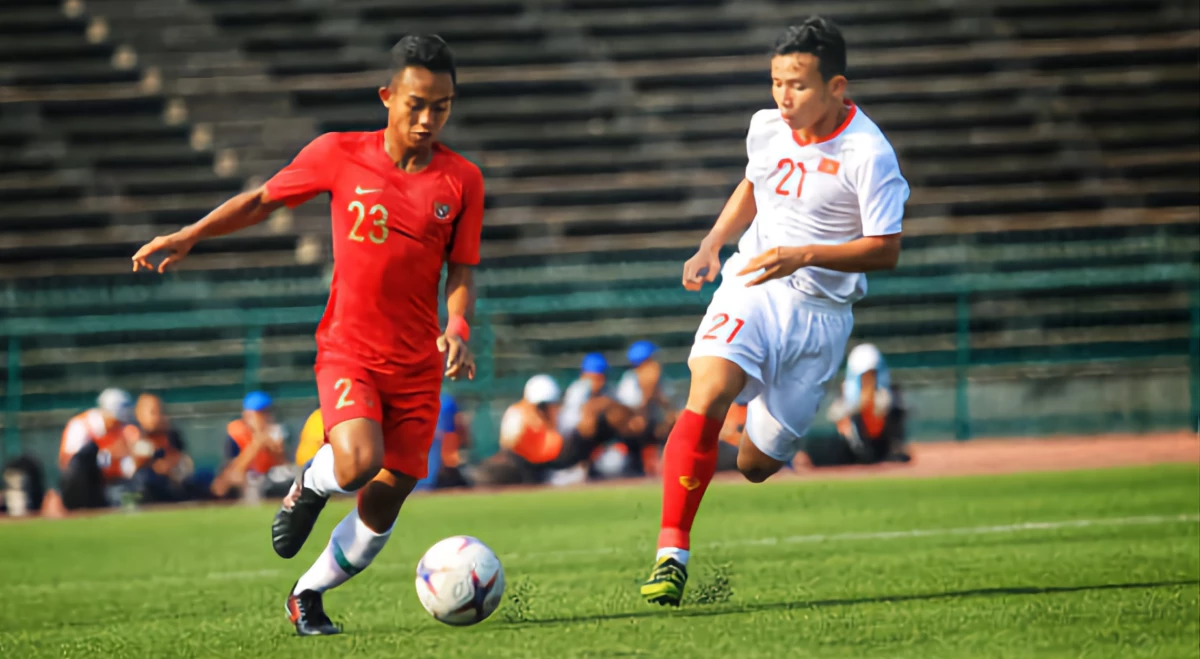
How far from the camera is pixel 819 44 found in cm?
639

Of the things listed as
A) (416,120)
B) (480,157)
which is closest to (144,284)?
(480,157)

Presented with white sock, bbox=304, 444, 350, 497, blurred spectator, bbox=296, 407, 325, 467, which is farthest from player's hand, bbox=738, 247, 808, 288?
blurred spectator, bbox=296, 407, 325, 467

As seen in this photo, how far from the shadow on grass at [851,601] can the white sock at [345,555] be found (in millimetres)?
638

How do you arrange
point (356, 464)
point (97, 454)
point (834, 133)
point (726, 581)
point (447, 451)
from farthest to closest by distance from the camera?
point (447, 451) → point (97, 454) → point (726, 581) → point (834, 133) → point (356, 464)

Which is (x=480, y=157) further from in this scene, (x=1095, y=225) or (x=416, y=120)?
(x=416, y=120)

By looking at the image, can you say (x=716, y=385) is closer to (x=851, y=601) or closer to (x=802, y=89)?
(x=851, y=601)

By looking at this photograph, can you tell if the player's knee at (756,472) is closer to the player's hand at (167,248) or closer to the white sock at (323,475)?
the white sock at (323,475)

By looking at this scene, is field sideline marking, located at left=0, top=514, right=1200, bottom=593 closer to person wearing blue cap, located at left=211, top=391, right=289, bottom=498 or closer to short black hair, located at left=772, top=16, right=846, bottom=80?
short black hair, located at left=772, top=16, right=846, bottom=80

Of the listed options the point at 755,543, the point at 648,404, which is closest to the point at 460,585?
the point at 755,543

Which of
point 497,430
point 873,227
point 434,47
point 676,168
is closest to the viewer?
point 434,47

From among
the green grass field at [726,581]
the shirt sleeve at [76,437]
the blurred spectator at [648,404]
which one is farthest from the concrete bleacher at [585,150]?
the green grass field at [726,581]

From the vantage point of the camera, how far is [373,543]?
6.06 m

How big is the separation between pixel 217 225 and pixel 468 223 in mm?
967

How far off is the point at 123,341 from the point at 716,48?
9.76 meters
